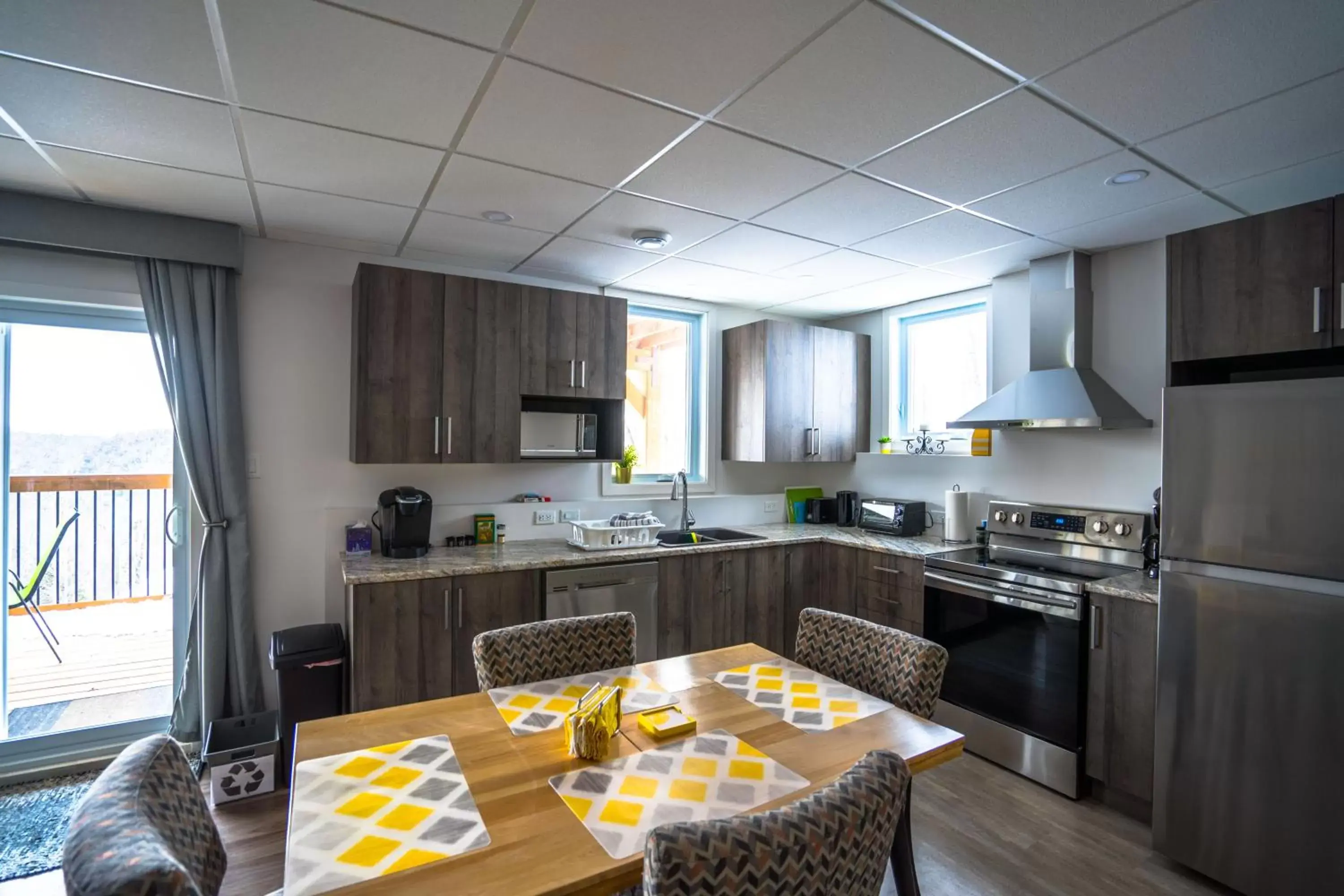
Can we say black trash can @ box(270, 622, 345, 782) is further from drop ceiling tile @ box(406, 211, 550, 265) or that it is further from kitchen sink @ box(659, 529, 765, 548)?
drop ceiling tile @ box(406, 211, 550, 265)

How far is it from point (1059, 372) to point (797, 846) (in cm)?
311

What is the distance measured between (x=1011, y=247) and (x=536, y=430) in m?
2.75

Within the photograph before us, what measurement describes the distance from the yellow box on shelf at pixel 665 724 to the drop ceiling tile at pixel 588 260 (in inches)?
90.4

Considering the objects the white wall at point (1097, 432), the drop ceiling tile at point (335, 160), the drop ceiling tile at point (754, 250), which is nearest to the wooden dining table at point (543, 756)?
the drop ceiling tile at point (335, 160)

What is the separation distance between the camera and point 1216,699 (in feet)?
7.06

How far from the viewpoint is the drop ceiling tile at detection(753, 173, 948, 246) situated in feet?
A: 8.00

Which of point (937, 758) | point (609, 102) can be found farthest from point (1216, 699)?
point (609, 102)

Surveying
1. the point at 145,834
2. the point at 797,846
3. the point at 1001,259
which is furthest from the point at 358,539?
the point at 1001,259

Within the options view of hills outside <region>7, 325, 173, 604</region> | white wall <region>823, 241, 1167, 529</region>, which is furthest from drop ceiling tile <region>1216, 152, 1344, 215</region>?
view of hills outside <region>7, 325, 173, 604</region>

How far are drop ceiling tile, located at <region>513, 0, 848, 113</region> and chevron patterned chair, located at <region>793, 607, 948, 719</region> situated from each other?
165 centimetres

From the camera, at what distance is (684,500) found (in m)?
3.98

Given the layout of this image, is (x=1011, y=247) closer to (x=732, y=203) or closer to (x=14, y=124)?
(x=732, y=203)

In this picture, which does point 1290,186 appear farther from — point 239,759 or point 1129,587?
point 239,759

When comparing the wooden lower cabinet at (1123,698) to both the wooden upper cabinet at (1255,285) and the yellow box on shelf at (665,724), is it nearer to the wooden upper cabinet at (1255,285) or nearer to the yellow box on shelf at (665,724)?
the wooden upper cabinet at (1255,285)
